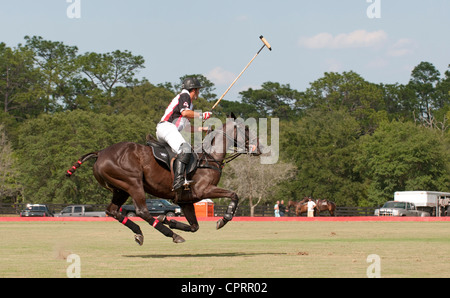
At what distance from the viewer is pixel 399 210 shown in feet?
170

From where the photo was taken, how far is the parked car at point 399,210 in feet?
170

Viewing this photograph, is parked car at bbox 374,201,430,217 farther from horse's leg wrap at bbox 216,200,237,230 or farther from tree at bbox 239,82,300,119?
tree at bbox 239,82,300,119

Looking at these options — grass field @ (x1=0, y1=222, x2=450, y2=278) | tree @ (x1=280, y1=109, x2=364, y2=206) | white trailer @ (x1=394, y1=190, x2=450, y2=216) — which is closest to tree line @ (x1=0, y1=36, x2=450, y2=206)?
tree @ (x1=280, y1=109, x2=364, y2=206)

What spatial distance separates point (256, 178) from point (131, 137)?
40.6 ft

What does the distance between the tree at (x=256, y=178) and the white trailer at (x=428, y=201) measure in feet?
46.4

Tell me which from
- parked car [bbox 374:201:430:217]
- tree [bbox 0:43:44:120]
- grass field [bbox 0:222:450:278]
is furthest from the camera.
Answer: tree [bbox 0:43:44:120]

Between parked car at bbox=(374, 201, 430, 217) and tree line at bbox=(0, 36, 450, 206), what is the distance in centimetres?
1223

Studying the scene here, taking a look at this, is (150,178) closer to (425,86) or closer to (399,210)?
(399,210)

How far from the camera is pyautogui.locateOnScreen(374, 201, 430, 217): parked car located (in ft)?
170

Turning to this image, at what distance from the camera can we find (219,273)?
888 cm

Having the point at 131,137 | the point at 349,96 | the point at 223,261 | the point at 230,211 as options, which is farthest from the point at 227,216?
the point at 349,96

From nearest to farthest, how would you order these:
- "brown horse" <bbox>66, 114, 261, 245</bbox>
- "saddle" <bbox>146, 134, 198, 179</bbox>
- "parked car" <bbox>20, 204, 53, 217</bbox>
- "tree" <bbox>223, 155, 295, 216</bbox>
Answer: "brown horse" <bbox>66, 114, 261, 245</bbox>, "saddle" <bbox>146, 134, 198, 179</bbox>, "parked car" <bbox>20, 204, 53, 217</bbox>, "tree" <bbox>223, 155, 295, 216</bbox>

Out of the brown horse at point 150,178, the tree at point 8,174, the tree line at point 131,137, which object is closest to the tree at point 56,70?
the tree line at point 131,137
